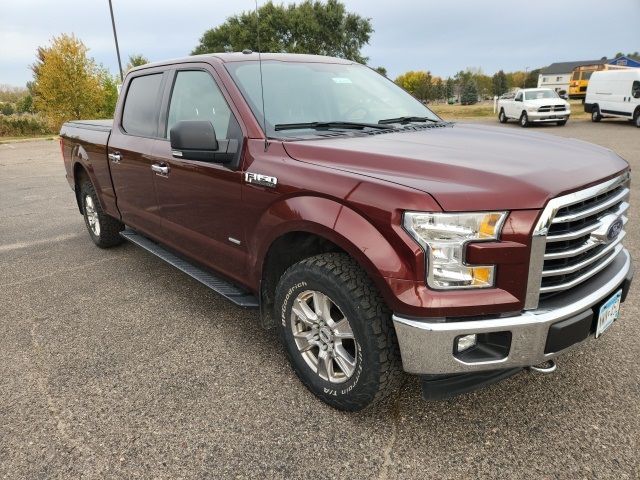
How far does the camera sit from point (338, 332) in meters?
2.38

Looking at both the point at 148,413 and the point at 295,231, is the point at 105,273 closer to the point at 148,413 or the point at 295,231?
the point at 148,413

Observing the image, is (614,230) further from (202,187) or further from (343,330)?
(202,187)

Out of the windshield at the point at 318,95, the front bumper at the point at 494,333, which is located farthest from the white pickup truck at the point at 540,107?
the front bumper at the point at 494,333

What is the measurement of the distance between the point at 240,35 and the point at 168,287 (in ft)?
158

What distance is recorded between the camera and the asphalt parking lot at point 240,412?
7.08 feet

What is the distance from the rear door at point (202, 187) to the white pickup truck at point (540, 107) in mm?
21168

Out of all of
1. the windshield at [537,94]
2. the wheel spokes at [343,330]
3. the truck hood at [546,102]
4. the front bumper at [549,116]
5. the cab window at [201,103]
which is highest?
the cab window at [201,103]

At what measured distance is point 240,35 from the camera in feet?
155

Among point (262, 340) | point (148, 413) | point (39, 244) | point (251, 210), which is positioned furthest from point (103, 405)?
point (39, 244)

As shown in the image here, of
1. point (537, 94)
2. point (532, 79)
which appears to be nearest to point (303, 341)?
point (537, 94)

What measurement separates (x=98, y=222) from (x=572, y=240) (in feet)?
15.4

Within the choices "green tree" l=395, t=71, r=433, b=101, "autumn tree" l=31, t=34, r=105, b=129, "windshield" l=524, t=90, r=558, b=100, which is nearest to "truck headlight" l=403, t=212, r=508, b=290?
"windshield" l=524, t=90, r=558, b=100

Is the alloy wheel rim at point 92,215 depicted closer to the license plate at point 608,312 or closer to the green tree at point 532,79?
the license plate at point 608,312

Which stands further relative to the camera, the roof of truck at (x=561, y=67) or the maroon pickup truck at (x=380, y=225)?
the roof of truck at (x=561, y=67)
